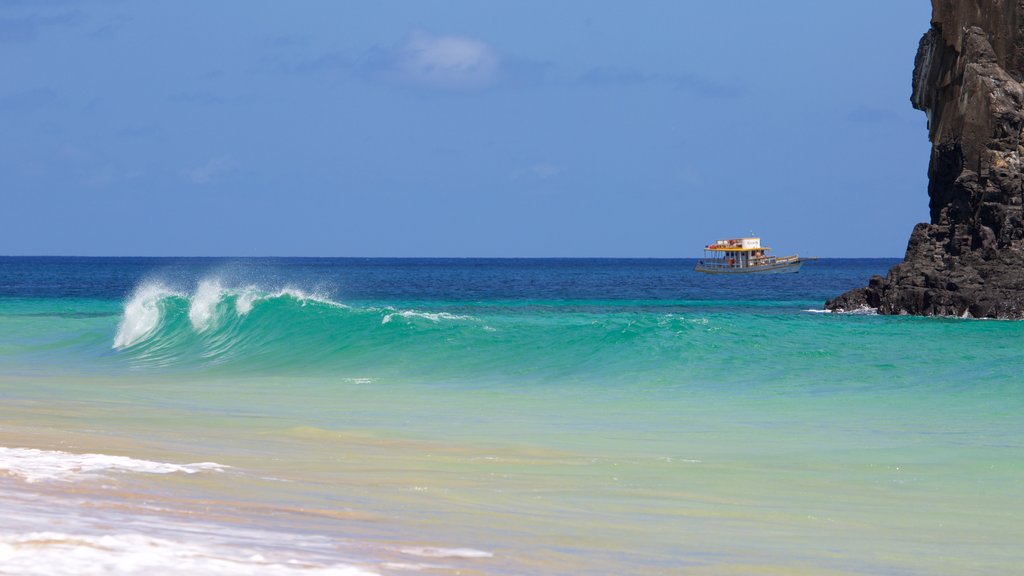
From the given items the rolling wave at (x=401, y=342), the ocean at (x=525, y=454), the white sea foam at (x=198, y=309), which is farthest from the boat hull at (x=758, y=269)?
the ocean at (x=525, y=454)

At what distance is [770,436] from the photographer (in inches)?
465

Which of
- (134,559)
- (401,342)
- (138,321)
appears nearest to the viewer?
(134,559)

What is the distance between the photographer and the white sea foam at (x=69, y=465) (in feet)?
23.9

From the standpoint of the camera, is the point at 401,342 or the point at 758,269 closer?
the point at 401,342

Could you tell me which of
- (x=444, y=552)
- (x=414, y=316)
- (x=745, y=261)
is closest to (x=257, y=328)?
(x=414, y=316)

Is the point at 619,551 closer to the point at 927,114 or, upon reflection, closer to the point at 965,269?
the point at 965,269

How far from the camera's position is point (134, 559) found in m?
4.92

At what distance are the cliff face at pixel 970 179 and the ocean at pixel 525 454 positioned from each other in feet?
44.5

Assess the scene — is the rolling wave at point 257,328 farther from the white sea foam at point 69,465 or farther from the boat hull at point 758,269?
the boat hull at point 758,269

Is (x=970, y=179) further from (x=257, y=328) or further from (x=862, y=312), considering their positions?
(x=257, y=328)

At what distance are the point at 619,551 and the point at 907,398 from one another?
34.1 ft

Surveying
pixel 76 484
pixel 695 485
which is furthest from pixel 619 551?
pixel 76 484

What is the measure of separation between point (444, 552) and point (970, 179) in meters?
37.4

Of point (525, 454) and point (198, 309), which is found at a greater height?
point (198, 309)
